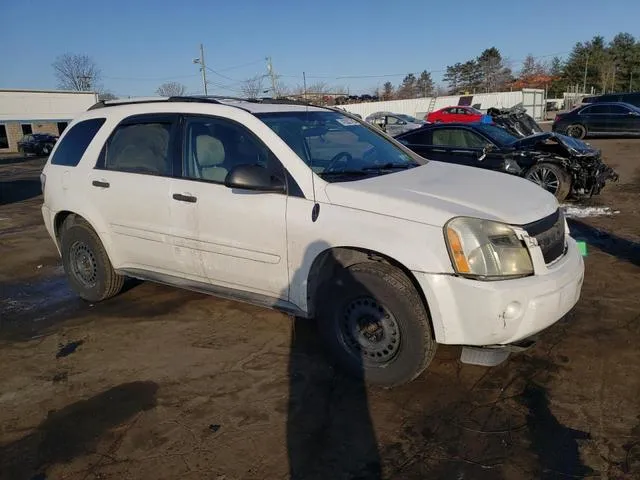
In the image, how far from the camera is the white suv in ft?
10.4

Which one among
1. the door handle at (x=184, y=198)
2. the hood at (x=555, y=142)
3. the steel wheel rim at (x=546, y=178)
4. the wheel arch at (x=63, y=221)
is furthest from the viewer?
the steel wheel rim at (x=546, y=178)

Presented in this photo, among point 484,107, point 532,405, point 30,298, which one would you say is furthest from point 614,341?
point 484,107

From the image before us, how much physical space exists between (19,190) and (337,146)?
52.0 feet

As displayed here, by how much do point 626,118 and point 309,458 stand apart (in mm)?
22773

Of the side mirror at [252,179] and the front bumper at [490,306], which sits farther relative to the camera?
the side mirror at [252,179]

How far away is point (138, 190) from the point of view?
4.50 metres

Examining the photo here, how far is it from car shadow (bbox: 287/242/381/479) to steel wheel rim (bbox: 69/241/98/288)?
2335mm

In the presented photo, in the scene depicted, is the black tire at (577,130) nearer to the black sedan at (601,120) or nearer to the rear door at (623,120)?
the black sedan at (601,120)

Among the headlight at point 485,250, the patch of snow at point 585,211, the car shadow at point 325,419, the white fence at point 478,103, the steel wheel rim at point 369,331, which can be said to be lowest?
the car shadow at point 325,419

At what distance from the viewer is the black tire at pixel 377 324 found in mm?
3311

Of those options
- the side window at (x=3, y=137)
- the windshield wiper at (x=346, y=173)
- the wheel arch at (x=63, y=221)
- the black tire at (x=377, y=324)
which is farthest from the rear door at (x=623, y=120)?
the side window at (x=3, y=137)

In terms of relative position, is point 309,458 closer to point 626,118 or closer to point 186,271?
point 186,271

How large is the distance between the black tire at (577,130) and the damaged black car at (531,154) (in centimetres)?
1334

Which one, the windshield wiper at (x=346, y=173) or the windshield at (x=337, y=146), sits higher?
the windshield at (x=337, y=146)
